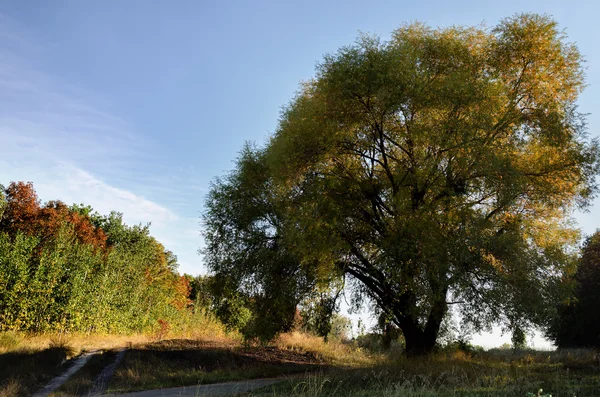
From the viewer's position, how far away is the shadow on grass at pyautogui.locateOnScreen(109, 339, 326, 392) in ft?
43.7

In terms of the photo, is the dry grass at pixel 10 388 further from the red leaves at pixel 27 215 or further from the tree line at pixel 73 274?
the red leaves at pixel 27 215

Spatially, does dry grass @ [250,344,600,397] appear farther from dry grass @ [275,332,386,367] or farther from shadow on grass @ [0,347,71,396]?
shadow on grass @ [0,347,71,396]

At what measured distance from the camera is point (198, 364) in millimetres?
16281

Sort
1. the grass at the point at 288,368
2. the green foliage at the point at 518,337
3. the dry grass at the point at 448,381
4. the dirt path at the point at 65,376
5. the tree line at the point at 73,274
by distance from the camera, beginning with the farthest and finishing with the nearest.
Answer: the tree line at the point at 73,274 → the green foliage at the point at 518,337 → the dirt path at the point at 65,376 → the grass at the point at 288,368 → the dry grass at the point at 448,381

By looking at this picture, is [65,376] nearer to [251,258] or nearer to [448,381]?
[251,258]

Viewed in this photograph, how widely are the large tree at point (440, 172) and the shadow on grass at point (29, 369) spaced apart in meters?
8.02

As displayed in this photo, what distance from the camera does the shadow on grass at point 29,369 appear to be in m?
11.6

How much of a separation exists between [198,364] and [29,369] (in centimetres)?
536

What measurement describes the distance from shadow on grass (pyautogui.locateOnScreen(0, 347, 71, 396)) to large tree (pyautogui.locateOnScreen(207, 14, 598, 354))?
8.02 m

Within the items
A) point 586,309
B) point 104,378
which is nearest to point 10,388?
point 104,378

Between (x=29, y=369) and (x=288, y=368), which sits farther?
(x=288, y=368)

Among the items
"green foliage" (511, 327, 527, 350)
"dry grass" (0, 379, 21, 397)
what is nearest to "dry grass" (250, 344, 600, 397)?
"green foliage" (511, 327, 527, 350)

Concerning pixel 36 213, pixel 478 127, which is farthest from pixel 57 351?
pixel 478 127

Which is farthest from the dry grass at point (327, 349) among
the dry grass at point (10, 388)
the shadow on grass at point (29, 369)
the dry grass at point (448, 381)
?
the dry grass at point (10, 388)
